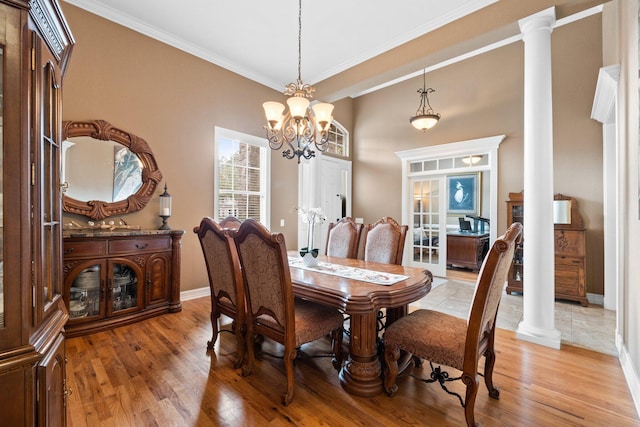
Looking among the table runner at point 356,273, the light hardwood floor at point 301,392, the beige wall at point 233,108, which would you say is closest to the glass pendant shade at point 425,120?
the beige wall at point 233,108

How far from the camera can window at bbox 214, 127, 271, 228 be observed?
13.8 ft

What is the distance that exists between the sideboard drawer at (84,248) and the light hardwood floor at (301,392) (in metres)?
0.80

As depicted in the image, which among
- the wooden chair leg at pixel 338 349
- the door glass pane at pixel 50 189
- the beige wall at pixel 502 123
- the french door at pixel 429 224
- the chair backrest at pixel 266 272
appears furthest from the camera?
the french door at pixel 429 224

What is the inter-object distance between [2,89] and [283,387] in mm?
2037

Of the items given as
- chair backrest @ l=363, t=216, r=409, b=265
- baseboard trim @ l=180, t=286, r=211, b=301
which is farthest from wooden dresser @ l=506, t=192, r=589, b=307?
baseboard trim @ l=180, t=286, r=211, b=301

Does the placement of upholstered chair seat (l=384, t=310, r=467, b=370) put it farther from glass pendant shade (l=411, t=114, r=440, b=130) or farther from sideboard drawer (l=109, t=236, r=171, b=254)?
glass pendant shade (l=411, t=114, r=440, b=130)

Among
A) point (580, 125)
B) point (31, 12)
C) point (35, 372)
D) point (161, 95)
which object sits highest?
point (161, 95)

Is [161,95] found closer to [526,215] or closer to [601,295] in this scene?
[526,215]

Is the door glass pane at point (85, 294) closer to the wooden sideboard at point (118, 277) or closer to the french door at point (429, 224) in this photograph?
the wooden sideboard at point (118, 277)

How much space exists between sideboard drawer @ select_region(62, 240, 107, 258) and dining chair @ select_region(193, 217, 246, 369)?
123 centimetres

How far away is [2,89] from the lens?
2.84 ft

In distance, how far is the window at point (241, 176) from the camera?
4215mm

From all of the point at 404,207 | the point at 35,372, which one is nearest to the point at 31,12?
the point at 35,372

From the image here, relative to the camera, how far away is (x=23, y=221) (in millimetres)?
897
